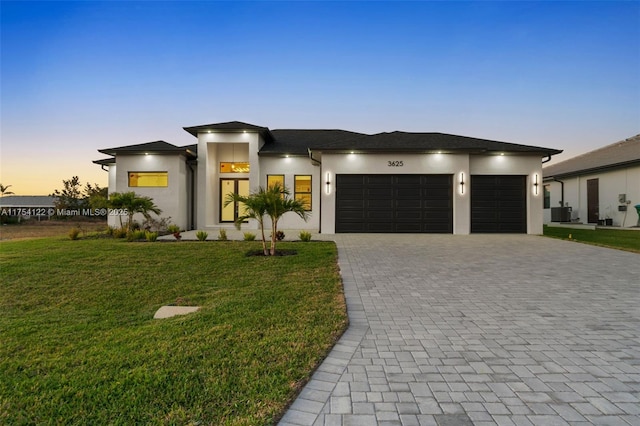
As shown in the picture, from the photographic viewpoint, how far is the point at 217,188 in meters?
17.0

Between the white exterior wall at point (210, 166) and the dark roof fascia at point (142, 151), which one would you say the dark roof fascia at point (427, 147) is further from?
the dark roof fascia at point (142, 151)

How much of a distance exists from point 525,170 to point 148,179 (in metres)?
18.2

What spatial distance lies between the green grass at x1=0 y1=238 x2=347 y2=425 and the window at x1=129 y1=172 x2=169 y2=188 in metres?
9.19

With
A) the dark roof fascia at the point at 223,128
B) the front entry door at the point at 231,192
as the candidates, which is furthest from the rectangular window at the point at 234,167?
the dark roof fascia at the point at 223,128

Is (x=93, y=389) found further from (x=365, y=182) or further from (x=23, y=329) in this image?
(x=365, y=182)

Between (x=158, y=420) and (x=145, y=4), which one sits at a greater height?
(x=145, y=4)

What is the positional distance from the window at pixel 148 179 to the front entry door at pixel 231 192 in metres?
2.94

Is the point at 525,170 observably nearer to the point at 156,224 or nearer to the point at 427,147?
the point at 427,147

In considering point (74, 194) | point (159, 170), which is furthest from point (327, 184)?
point (74, 194)

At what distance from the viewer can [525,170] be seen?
14.0m

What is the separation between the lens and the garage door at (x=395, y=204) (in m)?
14.0

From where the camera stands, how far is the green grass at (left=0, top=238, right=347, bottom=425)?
2006 millimetres

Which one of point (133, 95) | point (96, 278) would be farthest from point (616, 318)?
point (133, 95)

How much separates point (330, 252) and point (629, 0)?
1658cm
